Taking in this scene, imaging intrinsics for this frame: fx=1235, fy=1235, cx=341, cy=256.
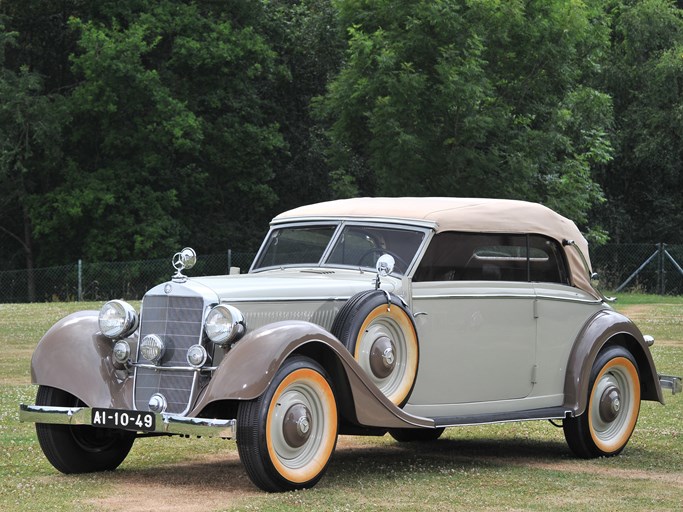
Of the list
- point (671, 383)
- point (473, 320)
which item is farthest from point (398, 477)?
point (671, 383)

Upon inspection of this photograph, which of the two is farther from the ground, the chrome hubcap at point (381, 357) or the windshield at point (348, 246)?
the windshield at point (348, 246)

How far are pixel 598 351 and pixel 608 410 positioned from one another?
1.68 feet

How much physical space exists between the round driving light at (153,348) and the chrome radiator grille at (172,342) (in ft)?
0.15

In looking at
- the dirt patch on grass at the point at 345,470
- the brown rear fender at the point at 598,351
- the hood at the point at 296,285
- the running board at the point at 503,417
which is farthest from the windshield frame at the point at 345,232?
the brown rear fender at the point at 598,351

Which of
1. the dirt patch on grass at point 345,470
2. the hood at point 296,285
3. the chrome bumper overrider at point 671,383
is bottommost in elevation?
the dirt patch on grass at point 345,470

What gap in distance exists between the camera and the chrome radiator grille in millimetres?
8305

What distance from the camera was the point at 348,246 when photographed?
9789 millimetres

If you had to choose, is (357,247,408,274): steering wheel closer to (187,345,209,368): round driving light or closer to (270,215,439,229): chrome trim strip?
(270,215,439,229): chrome trim strip

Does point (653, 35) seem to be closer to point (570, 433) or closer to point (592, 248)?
point (592, 248)

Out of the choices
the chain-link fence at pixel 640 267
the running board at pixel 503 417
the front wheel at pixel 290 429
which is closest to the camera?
the front wheel at pixel 290 429

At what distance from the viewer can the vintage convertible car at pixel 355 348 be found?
26.2ft

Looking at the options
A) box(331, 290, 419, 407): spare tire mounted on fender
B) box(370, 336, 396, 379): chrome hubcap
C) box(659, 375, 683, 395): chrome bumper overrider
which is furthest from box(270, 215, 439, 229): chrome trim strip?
box(659, 375, 683, 395): chrome bumper overrider

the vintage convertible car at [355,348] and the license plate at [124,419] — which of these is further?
the vintage convertible car at [355,348]

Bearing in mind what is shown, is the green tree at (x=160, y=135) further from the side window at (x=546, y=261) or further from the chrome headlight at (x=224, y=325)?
the chrome headlight at (x=224, y=325)
